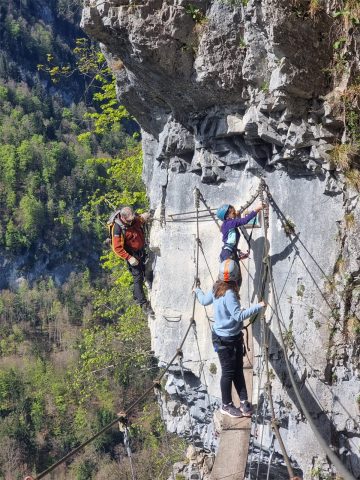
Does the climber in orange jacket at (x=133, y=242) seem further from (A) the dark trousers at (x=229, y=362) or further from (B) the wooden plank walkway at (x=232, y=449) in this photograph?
(B) the wooden plank walkway at (x=232, y=449)

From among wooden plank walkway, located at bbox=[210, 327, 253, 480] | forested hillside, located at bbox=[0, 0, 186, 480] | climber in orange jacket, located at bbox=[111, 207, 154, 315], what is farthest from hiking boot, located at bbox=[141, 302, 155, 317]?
forested hillside, located at bbox=[0, 0, 186, 480]

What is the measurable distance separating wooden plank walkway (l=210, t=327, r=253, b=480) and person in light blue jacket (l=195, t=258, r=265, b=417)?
34 centimetres

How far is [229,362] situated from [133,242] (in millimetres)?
3774

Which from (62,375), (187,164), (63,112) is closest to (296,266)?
(187,164)

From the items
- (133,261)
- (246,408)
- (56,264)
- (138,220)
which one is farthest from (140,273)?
(56,264)

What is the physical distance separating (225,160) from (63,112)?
9105 centimetres

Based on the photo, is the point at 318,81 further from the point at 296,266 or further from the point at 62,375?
the point at 62,375

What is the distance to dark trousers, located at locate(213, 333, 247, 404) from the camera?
25.1 ft

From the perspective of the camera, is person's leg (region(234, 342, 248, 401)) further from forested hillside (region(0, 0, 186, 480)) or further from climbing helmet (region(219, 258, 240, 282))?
forested hillside (region(0, 0, 186, 480))

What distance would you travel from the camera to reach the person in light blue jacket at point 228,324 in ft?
24.3

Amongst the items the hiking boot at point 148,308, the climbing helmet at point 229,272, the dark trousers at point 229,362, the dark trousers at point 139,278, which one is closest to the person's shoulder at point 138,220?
the dark trousers at point 139,278

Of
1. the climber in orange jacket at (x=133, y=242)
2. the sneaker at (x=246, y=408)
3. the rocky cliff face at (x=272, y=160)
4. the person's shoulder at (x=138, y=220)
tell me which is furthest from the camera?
the person's shoulder at (x=138, y=220)

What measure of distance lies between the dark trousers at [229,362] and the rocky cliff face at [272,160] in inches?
26.0

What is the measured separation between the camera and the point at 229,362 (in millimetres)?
7723
